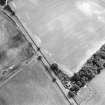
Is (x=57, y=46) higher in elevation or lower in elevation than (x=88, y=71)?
higher

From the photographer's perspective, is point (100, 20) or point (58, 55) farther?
point (100, 20)

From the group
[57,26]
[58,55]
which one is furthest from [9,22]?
[58,55]

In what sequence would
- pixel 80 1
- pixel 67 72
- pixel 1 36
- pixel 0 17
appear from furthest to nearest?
1. pixel 80 1
2. pixel 0 17
3. pixel 1 36
4. pixel 67 72

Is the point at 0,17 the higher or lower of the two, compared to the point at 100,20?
higher

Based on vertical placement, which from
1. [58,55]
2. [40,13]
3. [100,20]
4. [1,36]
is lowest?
[100,20]

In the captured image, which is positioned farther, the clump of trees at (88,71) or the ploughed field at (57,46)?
the clump of trees at (88,71)

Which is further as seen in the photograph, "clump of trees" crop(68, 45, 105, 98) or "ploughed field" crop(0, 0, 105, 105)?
"clump of trees" crop(68, 45, 105, 98)

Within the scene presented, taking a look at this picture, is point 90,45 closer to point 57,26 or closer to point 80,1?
point 57,26

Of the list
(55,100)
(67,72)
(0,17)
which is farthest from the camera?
(0,17)

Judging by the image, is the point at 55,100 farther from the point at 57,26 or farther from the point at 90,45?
the point at 57,26

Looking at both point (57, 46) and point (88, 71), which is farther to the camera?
point (57, 46)
